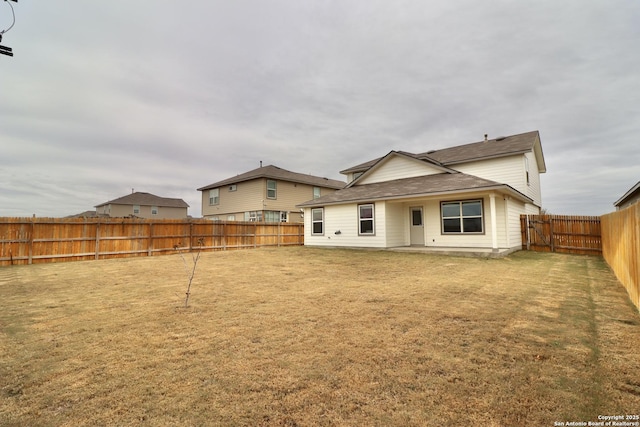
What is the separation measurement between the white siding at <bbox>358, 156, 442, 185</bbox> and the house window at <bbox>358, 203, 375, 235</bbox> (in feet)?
11.6

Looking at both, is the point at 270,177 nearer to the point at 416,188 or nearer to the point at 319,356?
the point at 416,188

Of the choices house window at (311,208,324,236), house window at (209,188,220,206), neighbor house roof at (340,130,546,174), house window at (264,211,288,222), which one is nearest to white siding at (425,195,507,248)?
neighbor house roof at (340,130,546,174)

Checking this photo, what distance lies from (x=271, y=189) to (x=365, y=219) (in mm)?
13032

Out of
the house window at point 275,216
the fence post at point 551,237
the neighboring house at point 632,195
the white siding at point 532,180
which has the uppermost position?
the white siding at point 532,180

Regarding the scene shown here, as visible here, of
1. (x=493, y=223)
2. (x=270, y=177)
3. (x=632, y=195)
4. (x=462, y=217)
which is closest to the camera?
(x=493, y=223)

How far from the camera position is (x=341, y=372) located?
2848 millimetres

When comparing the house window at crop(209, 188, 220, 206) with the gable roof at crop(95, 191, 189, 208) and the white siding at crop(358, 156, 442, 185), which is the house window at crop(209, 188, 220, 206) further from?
the white siding at crop(358, 156, 442, 185)

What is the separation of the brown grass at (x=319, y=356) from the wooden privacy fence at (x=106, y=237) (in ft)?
13.3

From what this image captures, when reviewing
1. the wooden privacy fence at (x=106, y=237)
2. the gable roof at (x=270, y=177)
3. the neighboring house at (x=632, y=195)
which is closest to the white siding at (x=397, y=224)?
the wooden privacy fence at (x=106, y=237)

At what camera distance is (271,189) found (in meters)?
26.5

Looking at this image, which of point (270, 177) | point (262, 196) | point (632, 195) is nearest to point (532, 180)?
point (632, 195)

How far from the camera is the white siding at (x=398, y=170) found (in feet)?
55.8

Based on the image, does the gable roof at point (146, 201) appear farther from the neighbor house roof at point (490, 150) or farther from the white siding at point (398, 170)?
the neighbor house roof at point (490, 150)

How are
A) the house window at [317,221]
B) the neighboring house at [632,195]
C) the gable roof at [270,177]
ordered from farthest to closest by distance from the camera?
the gable roof at [270,177], the house window at [317,221], the neighboring house at [632,195]
